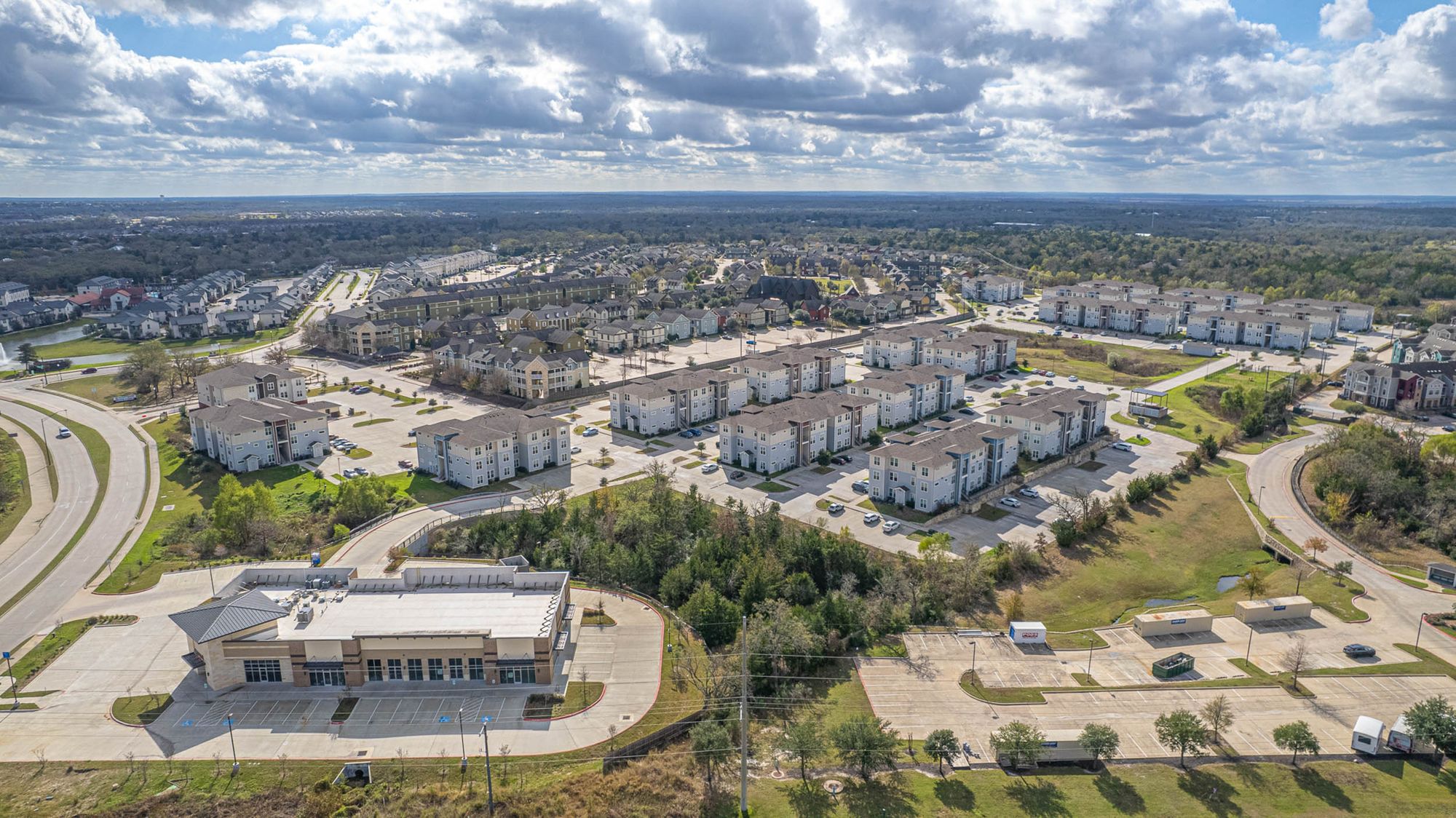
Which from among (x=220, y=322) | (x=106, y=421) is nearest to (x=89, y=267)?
(x=220, y=322)

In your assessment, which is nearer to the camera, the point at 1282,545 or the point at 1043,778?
the point at 1043,778

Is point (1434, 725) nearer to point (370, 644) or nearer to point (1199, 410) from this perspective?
point (370, 644)

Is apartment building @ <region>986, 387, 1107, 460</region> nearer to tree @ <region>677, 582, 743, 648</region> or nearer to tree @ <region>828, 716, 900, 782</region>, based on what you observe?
tree @ <region>677, 582, 743, 648</region>

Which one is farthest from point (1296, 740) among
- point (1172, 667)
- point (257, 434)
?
point (257, 434)

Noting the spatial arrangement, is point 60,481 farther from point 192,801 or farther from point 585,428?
point 192,801

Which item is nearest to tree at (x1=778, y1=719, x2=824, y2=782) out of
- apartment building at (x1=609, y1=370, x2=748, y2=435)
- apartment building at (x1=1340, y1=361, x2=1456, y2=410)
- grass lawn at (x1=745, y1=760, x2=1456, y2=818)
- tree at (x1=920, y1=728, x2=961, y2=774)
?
grass lawn at (x1=745, y1=760, x2=1456, y2=818)

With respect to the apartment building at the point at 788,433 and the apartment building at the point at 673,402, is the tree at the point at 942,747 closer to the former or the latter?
the apartment building at the point at 788,433
